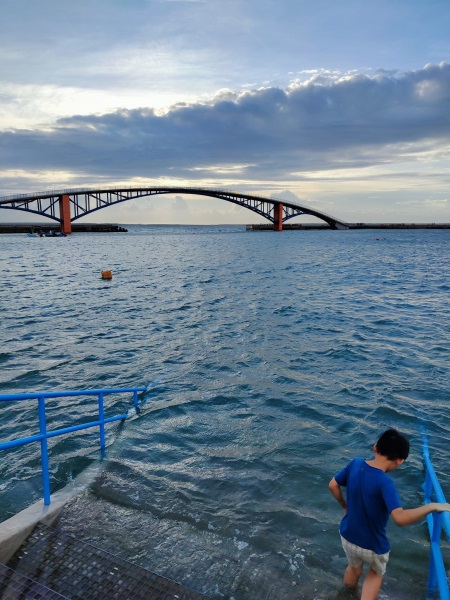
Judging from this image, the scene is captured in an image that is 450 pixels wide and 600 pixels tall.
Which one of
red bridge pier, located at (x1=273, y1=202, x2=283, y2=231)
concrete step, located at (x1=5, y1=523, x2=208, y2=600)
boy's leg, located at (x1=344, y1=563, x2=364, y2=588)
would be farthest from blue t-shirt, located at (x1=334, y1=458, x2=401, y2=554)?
red bridge pier, located at (x1=273, y1=202, x2=283, y2=231)

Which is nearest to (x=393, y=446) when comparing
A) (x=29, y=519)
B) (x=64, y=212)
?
(x=29, y=519)

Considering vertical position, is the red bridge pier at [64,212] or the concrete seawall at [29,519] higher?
the red bridge pier at [64,212]

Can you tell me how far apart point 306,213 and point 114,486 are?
152812 mm

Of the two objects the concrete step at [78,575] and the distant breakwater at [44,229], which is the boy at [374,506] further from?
the distant breakwater at [44,229]

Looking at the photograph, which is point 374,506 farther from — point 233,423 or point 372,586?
point 233,423

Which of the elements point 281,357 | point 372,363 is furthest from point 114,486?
point 372,363

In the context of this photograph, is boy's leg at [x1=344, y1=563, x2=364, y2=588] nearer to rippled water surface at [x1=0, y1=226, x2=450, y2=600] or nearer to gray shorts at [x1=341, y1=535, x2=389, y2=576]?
rippled water surface at [x1=0, y1=226, x2=450, y2=600]

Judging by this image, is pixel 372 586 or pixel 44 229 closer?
pixel 372 586

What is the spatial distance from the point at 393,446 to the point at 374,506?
561 mm

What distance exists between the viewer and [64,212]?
115m

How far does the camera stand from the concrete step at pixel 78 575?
153 inches

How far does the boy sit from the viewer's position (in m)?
3.51

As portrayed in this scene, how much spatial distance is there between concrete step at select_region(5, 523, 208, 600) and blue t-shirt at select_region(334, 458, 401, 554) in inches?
58.0

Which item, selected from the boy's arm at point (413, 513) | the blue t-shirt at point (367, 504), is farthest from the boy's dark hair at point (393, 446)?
the boy's arm at point (413, 513)
